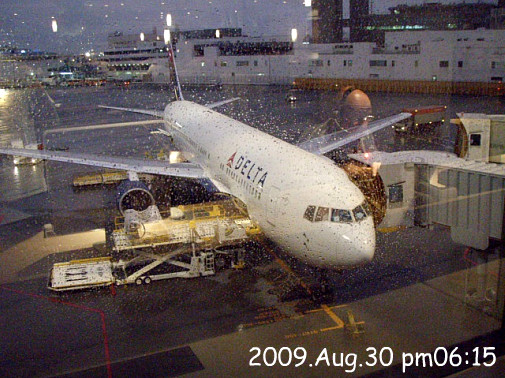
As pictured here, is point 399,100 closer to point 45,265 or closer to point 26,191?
point 26,191

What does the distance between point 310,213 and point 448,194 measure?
254 cm

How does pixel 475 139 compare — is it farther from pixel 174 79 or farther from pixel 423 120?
pixel 423 120

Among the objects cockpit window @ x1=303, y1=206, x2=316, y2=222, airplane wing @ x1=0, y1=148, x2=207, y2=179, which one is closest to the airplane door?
cockpit window @ x1=303, y1=206, x2=316, y2=222

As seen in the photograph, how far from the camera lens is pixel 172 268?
12070 mm

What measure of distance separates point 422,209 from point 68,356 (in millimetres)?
6901

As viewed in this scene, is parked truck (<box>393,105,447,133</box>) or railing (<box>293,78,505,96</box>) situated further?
railing (<box>293,78,505,96</box>)

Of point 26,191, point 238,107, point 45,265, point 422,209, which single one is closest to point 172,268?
point 45,265

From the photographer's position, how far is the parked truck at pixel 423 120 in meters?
27.6

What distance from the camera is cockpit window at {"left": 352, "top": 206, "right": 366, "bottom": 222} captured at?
9.05 meters

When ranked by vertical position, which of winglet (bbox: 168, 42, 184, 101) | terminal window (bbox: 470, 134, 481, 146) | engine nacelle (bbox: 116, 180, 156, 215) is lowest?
engine nacelle (bbox: 116, 180, 156, 215)

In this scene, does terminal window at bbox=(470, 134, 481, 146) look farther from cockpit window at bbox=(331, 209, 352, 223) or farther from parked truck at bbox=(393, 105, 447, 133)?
parked truck at bbox=(393, 105, 447, 133)

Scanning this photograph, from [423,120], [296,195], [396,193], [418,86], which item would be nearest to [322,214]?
[296,195]

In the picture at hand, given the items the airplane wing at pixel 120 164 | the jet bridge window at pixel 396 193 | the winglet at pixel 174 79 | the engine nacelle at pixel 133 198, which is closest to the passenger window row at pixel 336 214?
the jet bridge window at pixel 396 193

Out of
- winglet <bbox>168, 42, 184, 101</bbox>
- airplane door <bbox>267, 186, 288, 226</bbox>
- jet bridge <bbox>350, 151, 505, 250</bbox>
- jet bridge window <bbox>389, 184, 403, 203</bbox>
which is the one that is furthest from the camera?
winglet <bbox>168, 42, 184, 101</bbox>
